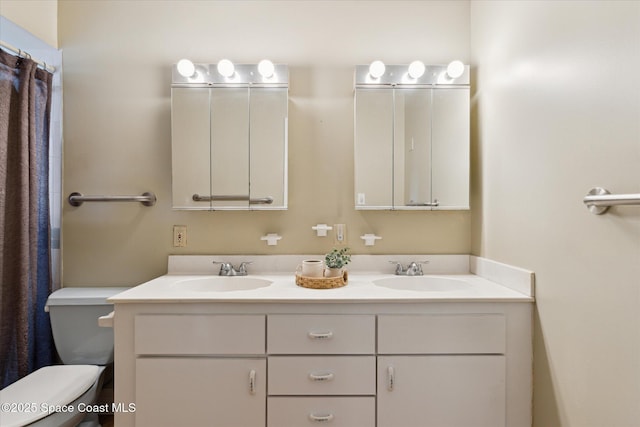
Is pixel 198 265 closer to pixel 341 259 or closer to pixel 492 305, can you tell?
pixel 341 259

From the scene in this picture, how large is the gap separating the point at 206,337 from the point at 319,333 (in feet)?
1.50

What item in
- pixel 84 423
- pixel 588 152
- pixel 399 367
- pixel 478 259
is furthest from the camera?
pixel 478 259

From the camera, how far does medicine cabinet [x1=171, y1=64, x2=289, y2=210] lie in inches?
70.0

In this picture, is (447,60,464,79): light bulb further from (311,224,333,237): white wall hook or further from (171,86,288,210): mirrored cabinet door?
(311,224,333,237): white wall hook

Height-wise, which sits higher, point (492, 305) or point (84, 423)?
point (492, 305)

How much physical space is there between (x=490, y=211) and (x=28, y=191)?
2337 mm

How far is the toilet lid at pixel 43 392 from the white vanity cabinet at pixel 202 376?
1.02 ft

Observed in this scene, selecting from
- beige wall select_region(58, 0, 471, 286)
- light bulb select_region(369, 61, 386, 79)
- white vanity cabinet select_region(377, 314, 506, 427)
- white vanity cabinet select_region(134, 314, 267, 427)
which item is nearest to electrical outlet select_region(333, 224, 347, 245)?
beige wall select_region(58, 0, 471, 286)

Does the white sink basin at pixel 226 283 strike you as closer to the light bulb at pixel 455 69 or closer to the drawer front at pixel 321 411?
the drawer front at pixel 321 411

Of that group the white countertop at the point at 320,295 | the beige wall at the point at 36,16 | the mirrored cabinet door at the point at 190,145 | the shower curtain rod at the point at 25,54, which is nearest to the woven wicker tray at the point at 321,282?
the white countertop at the point at 320,295

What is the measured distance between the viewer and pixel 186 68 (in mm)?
1729

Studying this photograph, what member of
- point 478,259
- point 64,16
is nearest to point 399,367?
point 478,259

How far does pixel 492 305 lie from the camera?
133 cm

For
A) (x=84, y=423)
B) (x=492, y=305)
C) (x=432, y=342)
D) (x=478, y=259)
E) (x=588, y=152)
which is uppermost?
(x=588, y=152)
